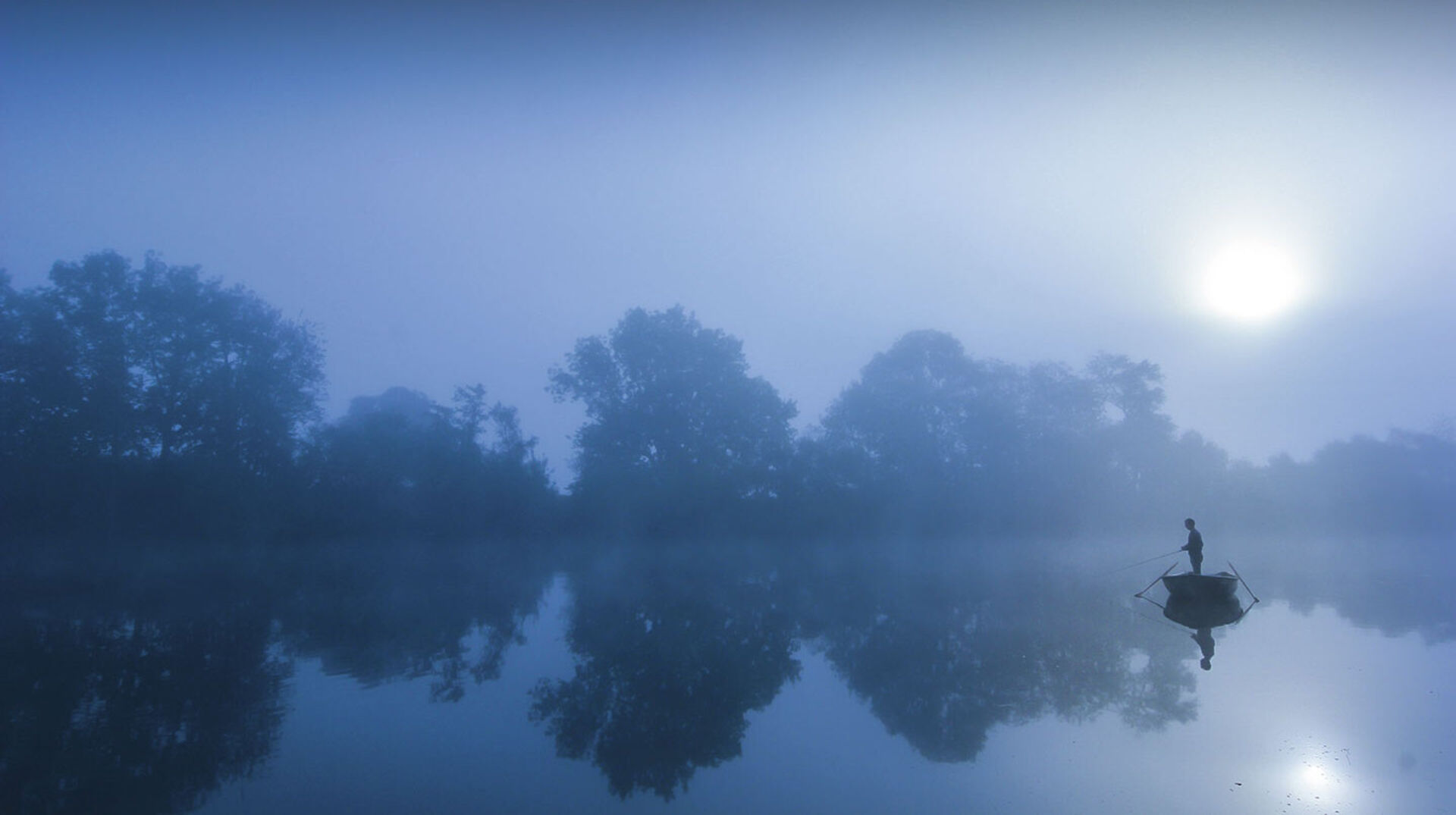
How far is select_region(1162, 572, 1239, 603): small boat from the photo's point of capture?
40.6ft

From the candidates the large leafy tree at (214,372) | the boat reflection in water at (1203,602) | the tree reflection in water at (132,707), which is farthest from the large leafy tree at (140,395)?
the boat reflection in water at (1203,602)

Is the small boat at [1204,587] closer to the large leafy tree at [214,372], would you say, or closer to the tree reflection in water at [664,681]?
the tree reflection in water at [664,681]

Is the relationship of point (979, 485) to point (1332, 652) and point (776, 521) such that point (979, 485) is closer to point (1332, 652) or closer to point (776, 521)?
point (776, 521)

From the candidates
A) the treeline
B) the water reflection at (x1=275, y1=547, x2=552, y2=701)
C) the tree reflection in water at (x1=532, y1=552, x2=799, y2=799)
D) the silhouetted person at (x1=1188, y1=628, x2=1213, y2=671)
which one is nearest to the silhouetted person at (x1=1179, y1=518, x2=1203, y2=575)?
the silhouetted person at (x1=1188, y1=628, x2=1213, y2=671)

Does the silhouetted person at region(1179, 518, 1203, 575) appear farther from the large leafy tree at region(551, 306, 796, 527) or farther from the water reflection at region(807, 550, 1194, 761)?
the large leafy tree at region(551, 306, 796, 527)

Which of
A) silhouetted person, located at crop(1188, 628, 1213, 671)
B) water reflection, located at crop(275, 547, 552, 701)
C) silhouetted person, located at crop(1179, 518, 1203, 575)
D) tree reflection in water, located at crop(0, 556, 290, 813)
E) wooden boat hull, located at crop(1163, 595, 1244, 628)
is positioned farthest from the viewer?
silhouetted person, located at crop(1179, 518, 1203, 575)

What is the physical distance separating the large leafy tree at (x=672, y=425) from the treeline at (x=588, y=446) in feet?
0.35

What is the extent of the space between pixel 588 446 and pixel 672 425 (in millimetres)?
4268

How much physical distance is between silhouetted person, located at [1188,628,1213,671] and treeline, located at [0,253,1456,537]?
79.8ft

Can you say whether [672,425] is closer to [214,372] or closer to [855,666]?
[214,372]

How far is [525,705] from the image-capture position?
8.66m

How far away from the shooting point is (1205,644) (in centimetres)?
1147

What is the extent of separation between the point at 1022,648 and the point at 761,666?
4.02m

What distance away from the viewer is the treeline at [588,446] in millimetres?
27953
